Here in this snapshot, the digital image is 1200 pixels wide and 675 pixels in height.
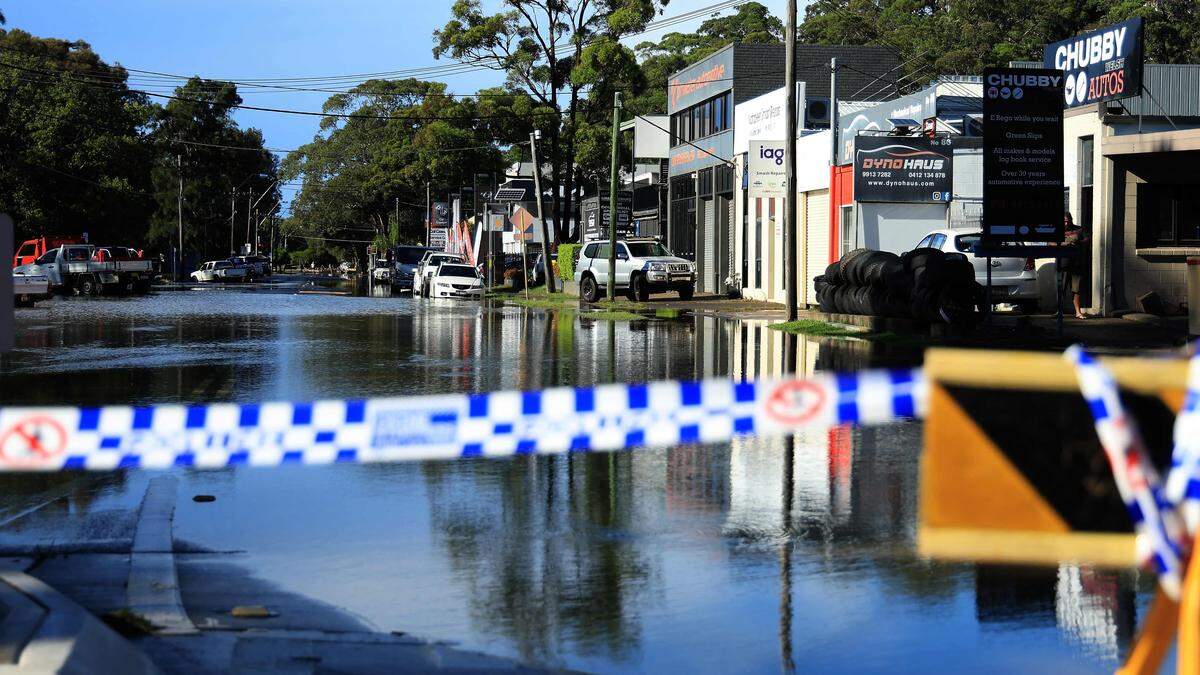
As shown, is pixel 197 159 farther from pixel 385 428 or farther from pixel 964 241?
pixel 385 428

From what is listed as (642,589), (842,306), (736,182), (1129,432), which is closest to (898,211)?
(842,306)

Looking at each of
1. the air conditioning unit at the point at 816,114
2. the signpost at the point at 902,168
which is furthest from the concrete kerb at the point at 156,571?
the air conditioning unit at the point at 816,114

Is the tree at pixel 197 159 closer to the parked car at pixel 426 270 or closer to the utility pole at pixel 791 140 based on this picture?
the parked car at pixel 426 270

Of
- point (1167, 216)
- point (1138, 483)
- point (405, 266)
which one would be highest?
point (1167, 216)

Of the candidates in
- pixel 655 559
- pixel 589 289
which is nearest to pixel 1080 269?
pixel 589 289

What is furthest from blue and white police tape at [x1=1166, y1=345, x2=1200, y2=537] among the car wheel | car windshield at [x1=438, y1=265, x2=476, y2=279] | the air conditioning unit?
car windshield at [x1=438, y1=265, x2=476, y2=279]

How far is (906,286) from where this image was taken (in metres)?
25.4

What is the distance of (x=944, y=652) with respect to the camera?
5770mm

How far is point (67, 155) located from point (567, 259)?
31254 mm

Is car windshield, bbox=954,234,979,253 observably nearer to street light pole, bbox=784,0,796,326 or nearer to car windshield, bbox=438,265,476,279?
street light pole, bbox=784,0,796,326

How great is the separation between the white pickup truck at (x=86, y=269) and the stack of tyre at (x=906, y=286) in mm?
35784

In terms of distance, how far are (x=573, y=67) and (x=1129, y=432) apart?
61.4m

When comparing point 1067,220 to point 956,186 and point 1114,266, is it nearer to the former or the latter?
point 1114,266

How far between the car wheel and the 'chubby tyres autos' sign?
18518 millimetres
